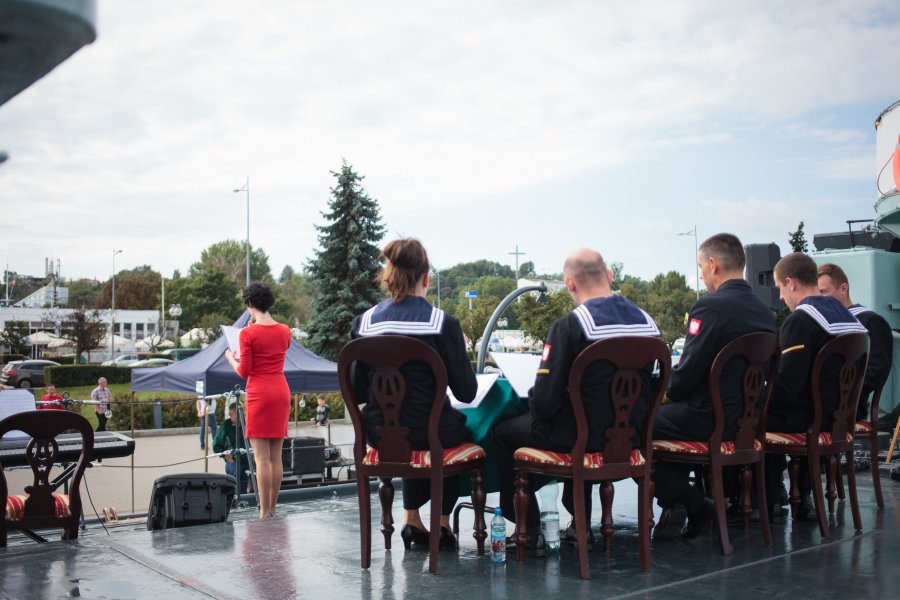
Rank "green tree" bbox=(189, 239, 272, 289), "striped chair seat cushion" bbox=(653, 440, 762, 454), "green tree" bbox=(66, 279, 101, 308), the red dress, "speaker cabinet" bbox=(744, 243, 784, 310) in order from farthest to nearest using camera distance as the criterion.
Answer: "green tree" bbox=(189, 239, 272, 289), "green tree" bbox=(66, 279, 101, 308), "speaker cabinet" bbox=(744, 243, 784, 310), the red dress, "striped chair seat cushion" bbox=(653, 440, 762, 454)

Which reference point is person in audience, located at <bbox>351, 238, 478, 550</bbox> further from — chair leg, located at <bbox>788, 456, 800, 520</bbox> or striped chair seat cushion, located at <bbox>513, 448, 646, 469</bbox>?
chair leg, located at <bbox>788, 456, 800, 520</bbox>

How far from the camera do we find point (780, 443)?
15.6 ft

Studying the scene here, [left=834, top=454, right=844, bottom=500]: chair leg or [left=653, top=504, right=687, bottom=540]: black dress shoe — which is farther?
[left=834, top=454, right=844, bottom=500]: chair leg

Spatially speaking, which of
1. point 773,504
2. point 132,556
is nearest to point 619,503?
point 773,504

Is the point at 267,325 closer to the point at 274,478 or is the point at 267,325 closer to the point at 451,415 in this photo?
the point at 274,478

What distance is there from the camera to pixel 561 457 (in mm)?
3832

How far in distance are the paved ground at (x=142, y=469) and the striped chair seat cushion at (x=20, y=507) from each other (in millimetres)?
5680

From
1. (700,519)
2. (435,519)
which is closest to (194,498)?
(435,519)

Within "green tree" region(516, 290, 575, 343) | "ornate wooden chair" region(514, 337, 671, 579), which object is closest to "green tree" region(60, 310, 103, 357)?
"green tree" region(516, 290, 575, 343)

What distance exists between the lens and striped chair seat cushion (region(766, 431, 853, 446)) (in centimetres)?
471

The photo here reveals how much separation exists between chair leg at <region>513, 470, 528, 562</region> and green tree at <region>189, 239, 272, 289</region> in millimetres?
94970

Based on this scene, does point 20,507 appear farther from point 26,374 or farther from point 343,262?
point 26,374

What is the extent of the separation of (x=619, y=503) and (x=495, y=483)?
1396 mm

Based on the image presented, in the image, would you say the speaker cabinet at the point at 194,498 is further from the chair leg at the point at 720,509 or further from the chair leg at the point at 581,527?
the chair leg at the point at 720,509
